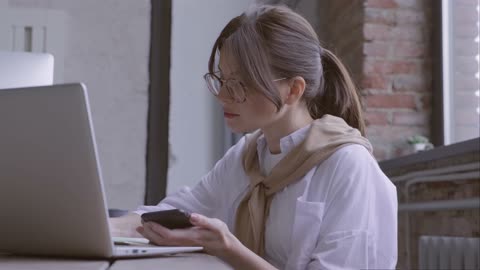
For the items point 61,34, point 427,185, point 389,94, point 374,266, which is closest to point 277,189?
point 374,266

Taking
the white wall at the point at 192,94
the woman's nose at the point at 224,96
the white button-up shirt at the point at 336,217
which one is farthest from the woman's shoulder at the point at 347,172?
the white wall at the point at 192,94

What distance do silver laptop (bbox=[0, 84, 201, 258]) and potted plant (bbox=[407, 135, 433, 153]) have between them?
206cm

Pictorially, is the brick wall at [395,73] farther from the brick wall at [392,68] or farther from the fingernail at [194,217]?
the fingernail at [194,217]

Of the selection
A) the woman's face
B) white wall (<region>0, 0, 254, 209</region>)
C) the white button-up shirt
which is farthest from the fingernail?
white wall (<region>0, 0, 254, 209</region>)

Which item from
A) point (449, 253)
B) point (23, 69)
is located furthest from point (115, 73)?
point (23, 69)

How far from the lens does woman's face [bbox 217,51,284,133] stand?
4.68ft

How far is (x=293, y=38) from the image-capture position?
1.46 m

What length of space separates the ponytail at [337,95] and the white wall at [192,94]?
172cm

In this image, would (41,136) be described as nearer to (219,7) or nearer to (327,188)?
(327,188)

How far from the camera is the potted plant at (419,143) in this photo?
2771 mm

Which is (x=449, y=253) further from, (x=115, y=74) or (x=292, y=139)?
(x=115, y=74)

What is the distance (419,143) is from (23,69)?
190 cm

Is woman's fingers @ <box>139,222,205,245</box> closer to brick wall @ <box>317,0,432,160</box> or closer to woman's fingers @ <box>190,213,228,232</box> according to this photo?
woman's fingers @ <box>190,213,228,232</box>

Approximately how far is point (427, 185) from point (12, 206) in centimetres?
192
